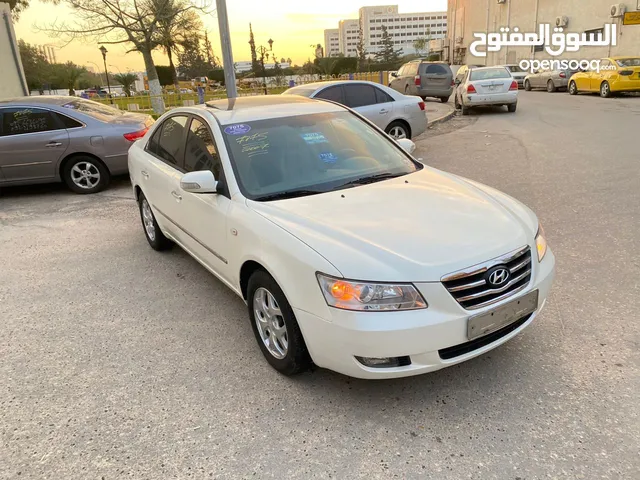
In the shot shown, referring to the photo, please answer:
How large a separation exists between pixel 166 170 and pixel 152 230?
1.15m

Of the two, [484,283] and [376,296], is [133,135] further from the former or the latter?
[484,283]

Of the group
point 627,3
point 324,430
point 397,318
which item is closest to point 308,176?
point 397,318

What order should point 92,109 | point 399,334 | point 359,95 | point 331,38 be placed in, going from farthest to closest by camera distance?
point 331,38 < point 359,95 < point 92,109 < point 399,334

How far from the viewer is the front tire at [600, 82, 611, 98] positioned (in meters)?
19.9

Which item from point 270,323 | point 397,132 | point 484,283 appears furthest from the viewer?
point 397,132

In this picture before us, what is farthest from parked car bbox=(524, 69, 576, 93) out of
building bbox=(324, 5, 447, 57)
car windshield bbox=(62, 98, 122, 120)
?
building bbox=(324, 5, 447, 57)

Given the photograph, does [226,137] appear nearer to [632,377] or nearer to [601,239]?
[632,377]

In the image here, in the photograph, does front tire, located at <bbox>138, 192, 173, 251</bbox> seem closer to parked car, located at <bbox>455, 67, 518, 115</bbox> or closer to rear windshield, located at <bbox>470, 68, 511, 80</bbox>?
parked car, located at <bbox>455, 67, 518, 115</bbox>

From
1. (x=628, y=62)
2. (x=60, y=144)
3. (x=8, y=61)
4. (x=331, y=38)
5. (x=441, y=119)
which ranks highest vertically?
(x=331, y=38)

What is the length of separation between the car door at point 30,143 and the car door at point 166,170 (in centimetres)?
388

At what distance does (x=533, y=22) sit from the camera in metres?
38.2

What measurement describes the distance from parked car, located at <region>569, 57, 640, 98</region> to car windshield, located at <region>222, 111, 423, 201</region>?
19686mm

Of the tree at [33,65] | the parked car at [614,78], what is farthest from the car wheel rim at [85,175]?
the tree at [33,65]

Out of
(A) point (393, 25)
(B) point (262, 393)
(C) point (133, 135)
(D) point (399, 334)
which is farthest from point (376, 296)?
(A) point (393, 25)
